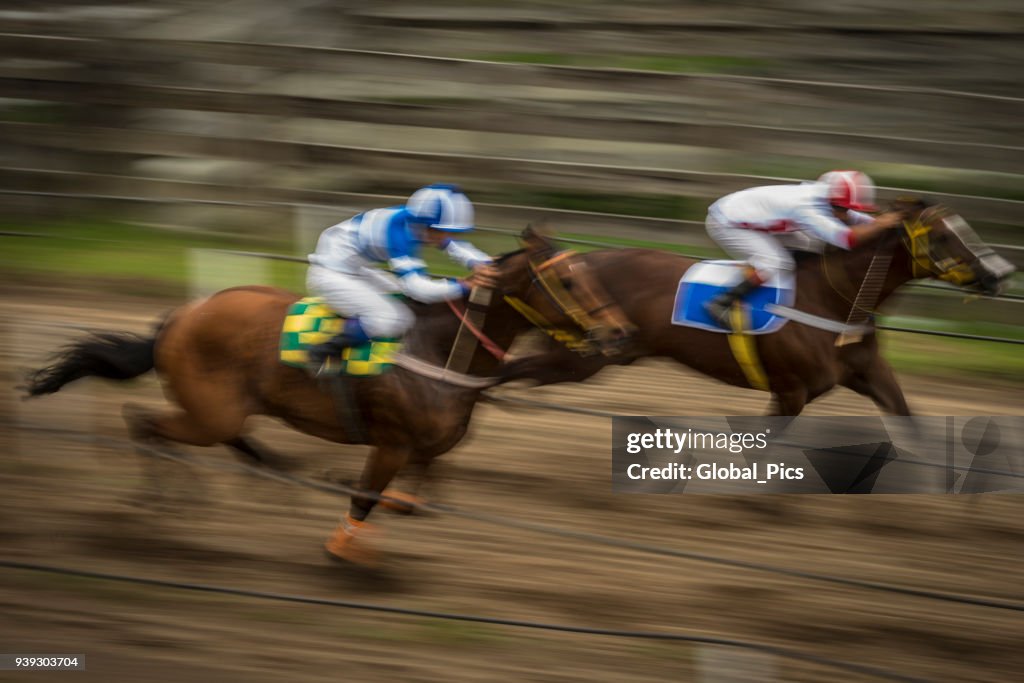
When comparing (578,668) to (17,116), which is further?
(17,116)

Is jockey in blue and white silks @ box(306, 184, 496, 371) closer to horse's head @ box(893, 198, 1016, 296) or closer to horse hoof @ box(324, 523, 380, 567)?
horse hoof @ box(324, 523, 380, 567)

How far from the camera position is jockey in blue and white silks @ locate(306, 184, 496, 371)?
15.9 ft

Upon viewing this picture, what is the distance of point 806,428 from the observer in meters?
6.15

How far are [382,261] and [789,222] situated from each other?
97.5 inches

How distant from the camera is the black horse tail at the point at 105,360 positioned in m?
5.29

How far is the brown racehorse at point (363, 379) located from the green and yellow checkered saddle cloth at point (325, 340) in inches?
2.4

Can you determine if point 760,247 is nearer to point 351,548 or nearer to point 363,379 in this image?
point 363,379

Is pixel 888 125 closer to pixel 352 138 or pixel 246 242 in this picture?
pixel 352 138

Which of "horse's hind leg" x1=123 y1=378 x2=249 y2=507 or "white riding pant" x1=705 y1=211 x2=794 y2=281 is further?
"white riding pant" x1=705 y1=211 x2=794 y2=281

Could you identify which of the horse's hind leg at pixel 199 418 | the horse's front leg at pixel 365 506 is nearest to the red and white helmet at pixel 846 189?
the horse's front leg at pixel 365 506

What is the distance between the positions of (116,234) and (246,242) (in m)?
1.37

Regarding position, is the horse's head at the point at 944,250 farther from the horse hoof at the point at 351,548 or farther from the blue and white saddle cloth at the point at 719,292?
the horse hoof at the point at 351,548

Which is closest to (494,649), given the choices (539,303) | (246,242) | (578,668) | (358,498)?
(578,668)

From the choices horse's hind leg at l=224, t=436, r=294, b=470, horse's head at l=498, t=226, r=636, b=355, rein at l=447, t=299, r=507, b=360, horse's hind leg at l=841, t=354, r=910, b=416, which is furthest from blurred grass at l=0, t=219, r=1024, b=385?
horse's head at l=498, t=226, r=636, b=355
